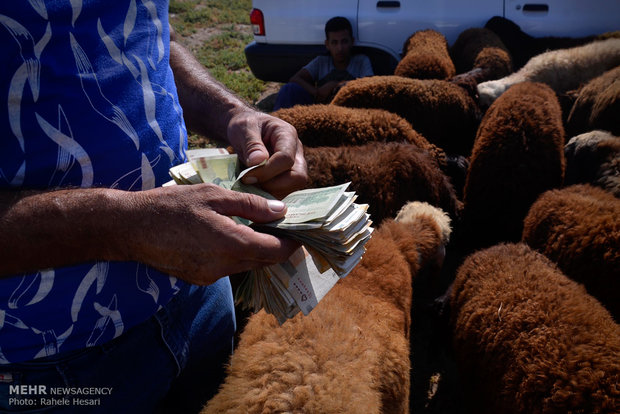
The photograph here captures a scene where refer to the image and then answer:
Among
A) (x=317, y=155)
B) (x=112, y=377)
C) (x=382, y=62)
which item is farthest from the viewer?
(x=382, y=62)

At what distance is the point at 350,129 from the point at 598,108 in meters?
2.63

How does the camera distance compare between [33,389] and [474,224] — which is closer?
[33,389]

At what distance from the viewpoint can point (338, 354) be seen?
184cm

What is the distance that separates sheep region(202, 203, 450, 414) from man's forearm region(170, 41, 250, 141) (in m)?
0.90

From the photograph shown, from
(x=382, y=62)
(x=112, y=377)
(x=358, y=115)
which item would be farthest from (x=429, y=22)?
(x=112, y=377)

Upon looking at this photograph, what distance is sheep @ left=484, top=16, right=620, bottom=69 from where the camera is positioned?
645cm

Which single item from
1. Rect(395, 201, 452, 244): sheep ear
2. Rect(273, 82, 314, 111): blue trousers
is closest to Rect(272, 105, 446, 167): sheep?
Rect(395, 201, 452, 244): sheep ear

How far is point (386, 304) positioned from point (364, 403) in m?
0.70

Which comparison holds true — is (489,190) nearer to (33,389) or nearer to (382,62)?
(33,389)

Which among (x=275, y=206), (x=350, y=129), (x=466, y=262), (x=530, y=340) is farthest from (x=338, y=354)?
(x=350, y=129)

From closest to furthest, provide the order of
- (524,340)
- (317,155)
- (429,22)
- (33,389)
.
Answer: (33,389), (524,340), (317,155), (429,22)

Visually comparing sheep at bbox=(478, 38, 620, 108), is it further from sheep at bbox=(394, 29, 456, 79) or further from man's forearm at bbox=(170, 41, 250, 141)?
man's forearm at bbox=(170, 41, 250, 141)

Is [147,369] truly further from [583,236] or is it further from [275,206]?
[583,236]

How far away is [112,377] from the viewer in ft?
4.62
